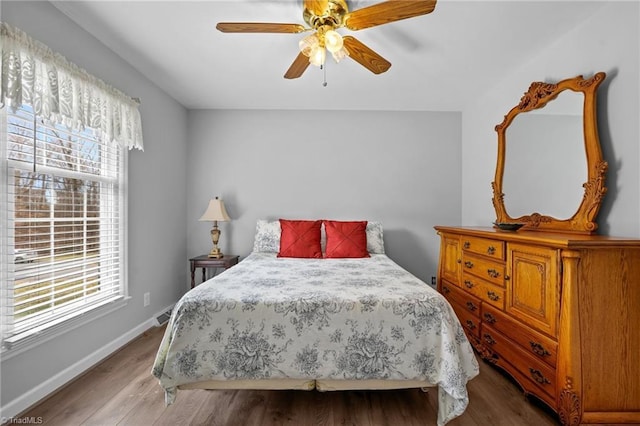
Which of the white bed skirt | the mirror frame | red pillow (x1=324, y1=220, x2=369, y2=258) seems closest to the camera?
the white bed skirt

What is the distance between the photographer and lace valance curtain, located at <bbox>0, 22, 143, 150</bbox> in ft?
4.83

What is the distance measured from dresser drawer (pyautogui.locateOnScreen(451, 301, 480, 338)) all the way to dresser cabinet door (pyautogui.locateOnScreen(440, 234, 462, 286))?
0.70ft

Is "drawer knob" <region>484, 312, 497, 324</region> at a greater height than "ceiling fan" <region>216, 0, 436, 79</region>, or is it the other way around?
"ceiling fan" <region>216, 0, 436, 79</region>

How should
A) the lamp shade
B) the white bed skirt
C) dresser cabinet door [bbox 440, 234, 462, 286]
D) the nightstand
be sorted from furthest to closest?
the lamp shade
the nightstand
dresser cabinet door [bbox 440, 234, 462, 286]
the white bed skirt

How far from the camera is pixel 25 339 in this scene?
5.23 ft

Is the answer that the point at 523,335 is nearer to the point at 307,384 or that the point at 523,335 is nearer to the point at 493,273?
the point at 493,273

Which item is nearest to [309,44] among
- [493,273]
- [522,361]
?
[493,273]

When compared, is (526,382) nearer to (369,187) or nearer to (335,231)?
(335,231)

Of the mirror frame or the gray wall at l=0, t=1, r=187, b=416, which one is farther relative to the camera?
the mirror frame

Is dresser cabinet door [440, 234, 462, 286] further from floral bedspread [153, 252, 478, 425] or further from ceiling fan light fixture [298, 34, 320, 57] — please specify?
ceiling fan light fixture [298, 34, 320, 57]

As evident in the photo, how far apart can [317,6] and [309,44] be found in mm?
188

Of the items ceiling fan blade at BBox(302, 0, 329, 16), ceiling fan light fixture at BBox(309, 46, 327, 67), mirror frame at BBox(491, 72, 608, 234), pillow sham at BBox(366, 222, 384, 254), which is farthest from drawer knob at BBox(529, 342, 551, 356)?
ceiling fan blade at BBox(302, 0, 329, 16)

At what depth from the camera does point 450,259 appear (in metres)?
2.65

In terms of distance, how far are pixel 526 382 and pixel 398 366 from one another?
880 millimetres
